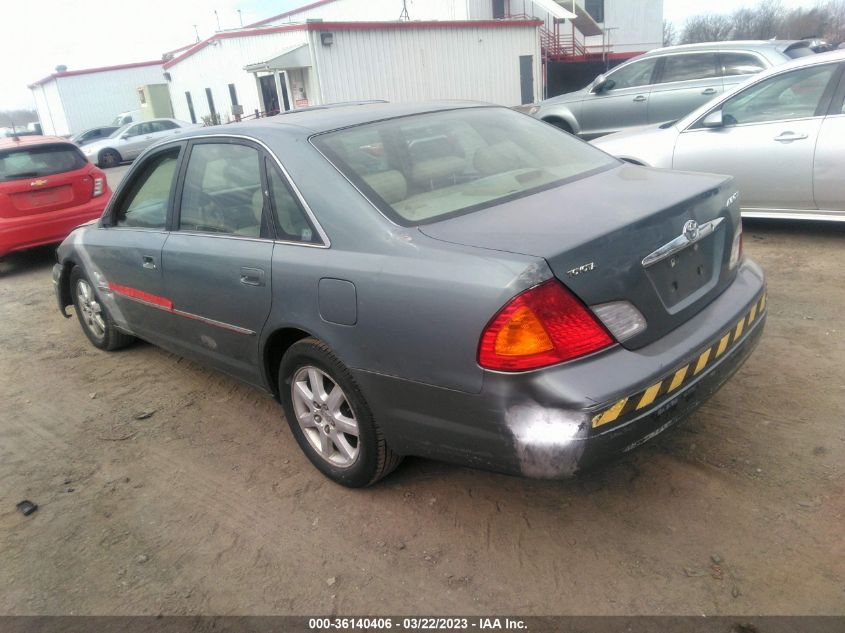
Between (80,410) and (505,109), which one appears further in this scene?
(80,410)

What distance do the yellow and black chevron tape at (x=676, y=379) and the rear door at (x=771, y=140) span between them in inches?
129

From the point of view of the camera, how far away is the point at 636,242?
2371 millimetres

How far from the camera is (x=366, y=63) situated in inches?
763

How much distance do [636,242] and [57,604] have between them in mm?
2496

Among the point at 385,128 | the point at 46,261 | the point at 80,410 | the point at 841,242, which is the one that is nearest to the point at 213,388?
the point at 80,410

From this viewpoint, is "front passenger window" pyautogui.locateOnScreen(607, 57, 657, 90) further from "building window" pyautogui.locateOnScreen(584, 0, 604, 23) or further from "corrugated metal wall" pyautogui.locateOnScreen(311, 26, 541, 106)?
"building window" pyautogui.locateOnScreen(584, 0, 604, 23)

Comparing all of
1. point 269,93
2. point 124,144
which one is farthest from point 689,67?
point 124,144

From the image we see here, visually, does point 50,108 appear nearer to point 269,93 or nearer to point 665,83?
point 269,93

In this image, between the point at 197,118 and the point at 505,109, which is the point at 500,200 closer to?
the point at 505,109

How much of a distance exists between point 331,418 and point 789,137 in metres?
4.61

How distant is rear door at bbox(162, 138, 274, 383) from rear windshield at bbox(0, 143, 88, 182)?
5.21m

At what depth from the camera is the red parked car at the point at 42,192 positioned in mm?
7508

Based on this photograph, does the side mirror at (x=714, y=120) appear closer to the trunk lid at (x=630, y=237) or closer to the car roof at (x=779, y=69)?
the car roof at (x=779, y=69)

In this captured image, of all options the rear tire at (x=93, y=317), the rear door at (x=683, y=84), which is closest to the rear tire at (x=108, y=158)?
the rear door at (x=683, y=84)
